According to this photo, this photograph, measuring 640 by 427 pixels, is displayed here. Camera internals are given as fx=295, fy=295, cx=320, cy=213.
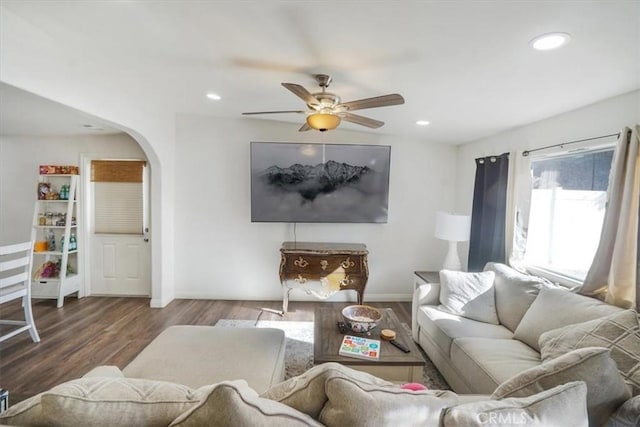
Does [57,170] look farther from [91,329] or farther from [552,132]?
[552,132]

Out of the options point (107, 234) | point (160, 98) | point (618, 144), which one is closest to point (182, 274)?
point (107, 234)

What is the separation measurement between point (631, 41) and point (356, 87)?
1566 mm

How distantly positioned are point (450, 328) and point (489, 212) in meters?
1.53

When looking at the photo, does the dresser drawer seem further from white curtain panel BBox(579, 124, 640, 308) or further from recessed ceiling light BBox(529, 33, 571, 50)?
recessed ceiling light BBox(529, 33, 571, 50)

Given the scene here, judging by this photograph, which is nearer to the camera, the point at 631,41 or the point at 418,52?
the point at 631,41

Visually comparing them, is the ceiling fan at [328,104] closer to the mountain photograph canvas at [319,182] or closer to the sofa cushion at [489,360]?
the mountain photograph canvas at [319,182]

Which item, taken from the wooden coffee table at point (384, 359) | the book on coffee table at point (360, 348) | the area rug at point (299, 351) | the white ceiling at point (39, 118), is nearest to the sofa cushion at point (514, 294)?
the area rug at point (299, 351)

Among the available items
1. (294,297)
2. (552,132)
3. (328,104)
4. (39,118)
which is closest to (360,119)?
(328,104)

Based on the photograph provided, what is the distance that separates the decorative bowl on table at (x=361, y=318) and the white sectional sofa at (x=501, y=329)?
1.79 ft

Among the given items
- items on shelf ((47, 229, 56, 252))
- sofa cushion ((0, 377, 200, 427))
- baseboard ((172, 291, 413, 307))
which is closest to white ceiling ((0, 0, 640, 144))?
sofa cushion ((0, 377, 200, 427))

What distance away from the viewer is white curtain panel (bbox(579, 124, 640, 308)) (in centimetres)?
187

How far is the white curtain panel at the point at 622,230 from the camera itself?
187 cm

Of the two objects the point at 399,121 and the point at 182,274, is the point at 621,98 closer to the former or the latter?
the point at 399,121

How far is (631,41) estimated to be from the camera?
55.4 inches
